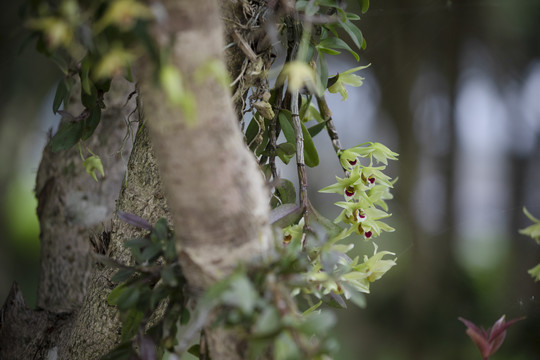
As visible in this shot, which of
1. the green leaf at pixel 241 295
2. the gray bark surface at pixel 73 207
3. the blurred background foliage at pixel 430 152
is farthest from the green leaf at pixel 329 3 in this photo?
the blurred background foliage at pixel 430 152

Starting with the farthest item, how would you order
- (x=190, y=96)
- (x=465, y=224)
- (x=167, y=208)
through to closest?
(x=465, y=224) → (x=167, y=208) → (x=190, y=96)

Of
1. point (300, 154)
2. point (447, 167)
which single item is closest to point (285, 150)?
point (300, 154)

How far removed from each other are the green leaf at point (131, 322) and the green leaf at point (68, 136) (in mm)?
239

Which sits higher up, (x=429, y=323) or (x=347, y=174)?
(x=347, y=174)

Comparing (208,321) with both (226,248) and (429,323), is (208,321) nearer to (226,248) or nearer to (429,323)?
(226,248)

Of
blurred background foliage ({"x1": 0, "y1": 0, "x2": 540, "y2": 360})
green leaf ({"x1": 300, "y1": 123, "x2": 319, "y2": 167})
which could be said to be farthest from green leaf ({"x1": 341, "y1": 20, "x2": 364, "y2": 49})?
blurred background foliage ({"x1": 0, "y1": 0, "x2": 540, "y2": 360})

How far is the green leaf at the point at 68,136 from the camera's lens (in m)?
0.55

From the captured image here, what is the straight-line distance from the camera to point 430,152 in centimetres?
153

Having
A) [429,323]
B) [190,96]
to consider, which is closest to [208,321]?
[190,96]

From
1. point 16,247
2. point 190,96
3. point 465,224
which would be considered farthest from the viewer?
point 16,247

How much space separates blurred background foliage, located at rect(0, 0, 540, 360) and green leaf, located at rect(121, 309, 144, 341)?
0.90 metres

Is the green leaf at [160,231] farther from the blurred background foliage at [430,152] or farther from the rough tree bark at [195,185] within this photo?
the blurred background foliage at [430,152]

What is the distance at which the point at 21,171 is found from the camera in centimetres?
149

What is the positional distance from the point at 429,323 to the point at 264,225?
1.32 meters
